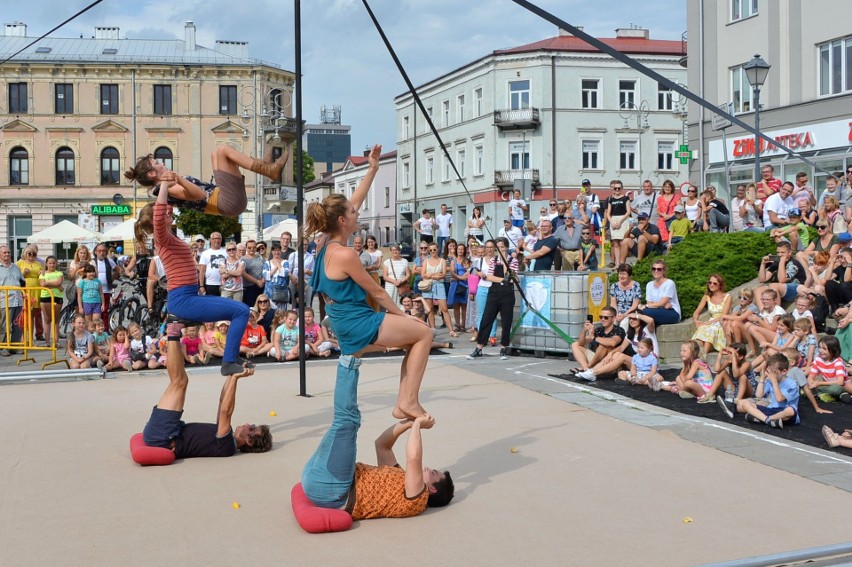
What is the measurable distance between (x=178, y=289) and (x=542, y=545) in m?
3.71

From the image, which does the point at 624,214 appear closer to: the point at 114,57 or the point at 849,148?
the point at 849,148

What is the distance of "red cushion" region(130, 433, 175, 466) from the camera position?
685 cm

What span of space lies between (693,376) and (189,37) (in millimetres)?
57307

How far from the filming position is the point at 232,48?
60.7 meters

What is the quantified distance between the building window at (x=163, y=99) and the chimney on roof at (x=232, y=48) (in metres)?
4.43

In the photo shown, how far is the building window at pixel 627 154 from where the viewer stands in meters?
53.0

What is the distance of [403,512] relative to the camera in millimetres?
5516

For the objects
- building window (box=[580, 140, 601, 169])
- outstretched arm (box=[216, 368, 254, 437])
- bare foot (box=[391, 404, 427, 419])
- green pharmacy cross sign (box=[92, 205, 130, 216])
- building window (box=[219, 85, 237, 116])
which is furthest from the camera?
building window (box=[219, 85, 237, 116])

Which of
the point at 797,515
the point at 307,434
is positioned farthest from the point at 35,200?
the point at 797,515

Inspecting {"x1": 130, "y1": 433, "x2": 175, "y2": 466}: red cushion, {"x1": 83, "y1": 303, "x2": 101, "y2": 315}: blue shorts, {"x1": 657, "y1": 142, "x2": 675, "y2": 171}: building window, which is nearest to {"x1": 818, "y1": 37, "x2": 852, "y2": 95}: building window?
{"x1": 83, "y1": 303, "x2": 101, "y2": 315}: blue shorts

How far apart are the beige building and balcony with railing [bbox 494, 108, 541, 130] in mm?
14285

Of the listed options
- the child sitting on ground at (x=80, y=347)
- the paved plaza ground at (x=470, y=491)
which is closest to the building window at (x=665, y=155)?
the child sitting on ground at (x=80, y=347)

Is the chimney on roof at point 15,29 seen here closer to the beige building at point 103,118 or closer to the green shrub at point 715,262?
the beige building at point 103,118

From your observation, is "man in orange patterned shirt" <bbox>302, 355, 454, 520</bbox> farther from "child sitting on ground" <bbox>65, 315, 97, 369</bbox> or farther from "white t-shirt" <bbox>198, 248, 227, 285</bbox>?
"white t-shirt" <bbox>198, 248, 227, 285</bbox>
